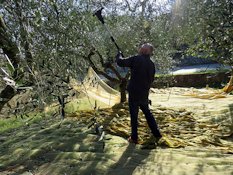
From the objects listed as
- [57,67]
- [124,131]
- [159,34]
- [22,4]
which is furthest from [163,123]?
[22,4]

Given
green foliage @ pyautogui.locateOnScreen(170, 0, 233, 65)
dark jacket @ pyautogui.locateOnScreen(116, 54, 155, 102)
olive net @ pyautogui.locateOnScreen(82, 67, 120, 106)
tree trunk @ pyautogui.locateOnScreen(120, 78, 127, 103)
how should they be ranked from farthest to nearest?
tree trunk @ pyautogui.locateOnScreen(120, 78, 127, 103)
olive net @ pyautogui.locateOnScreen(82, 67, 120, 106)
dark jacket @ pyautogui.locateOnScreen(116, 54, 155, 102)
green foliage @ pyautogui.locateOnScreen(170, 0, 233, 65)

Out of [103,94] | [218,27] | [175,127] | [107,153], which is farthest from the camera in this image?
[103,94]

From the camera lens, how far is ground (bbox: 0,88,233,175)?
4.80m

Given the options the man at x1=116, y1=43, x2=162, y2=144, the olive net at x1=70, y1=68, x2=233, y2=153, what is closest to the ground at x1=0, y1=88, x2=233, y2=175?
the olive net at x1=70, y1=68, x2=233, y2=153

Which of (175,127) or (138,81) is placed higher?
(138,81)

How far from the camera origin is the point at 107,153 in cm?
548

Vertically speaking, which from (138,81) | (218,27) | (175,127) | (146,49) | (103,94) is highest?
(218,27)

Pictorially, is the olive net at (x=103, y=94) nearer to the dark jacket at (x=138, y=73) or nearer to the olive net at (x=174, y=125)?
the olive net at (x=174, y=125)

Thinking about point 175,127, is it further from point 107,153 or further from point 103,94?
point 103,94

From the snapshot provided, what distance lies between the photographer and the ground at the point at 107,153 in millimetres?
4797

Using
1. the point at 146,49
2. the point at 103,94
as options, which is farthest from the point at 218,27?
the point at 103,94

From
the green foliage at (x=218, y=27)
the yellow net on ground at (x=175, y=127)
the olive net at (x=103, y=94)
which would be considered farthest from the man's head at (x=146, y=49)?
the olive net at (x=103, y=94)

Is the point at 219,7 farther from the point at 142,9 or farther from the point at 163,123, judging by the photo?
the point at 142,9

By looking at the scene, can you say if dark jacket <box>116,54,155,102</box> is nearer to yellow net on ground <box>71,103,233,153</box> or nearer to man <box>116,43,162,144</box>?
man <box>116,43,162,144</box>
